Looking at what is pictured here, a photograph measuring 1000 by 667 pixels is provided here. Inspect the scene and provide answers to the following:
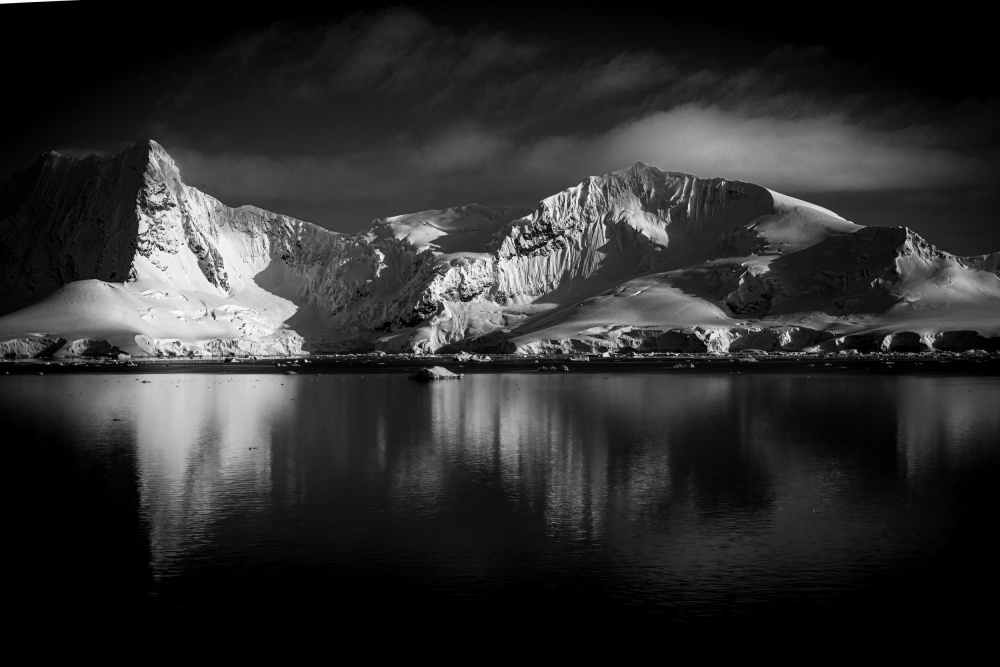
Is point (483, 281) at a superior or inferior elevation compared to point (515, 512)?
superior

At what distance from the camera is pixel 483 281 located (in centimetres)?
18375

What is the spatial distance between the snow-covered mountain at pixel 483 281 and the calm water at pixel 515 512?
97.1 metres

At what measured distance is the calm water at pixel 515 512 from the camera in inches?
550

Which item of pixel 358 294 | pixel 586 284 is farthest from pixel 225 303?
pixel 586 284

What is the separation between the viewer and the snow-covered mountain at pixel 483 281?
131 metres

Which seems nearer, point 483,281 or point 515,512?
point 515,512

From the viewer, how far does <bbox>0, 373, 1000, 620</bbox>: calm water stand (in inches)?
550

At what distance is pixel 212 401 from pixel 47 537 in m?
31.3

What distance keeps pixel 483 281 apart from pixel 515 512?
165 m

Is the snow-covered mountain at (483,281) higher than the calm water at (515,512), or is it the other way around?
the snow-covered mountain at (483,281)

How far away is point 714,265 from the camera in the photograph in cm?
16025

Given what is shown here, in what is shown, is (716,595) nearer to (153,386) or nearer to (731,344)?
(153,386)

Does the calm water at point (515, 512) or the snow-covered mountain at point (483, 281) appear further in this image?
the snow-covered mountain at point (483, 281)

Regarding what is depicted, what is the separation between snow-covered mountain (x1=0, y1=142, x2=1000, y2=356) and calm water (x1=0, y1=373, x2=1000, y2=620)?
97.1 metres
